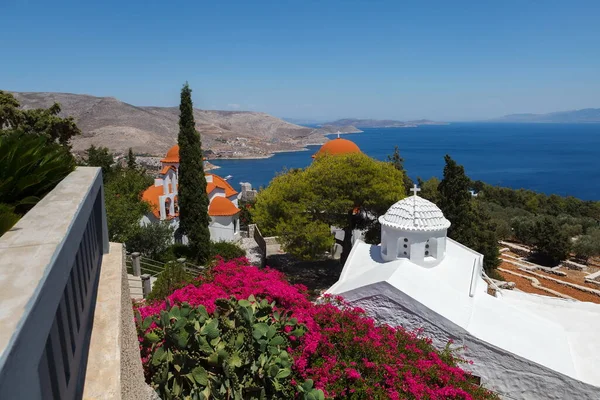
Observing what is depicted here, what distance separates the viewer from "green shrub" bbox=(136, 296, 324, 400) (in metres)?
4.40

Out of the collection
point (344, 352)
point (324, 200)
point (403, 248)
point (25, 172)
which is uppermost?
point (25, 172)

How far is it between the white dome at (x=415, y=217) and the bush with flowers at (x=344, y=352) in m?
3.49

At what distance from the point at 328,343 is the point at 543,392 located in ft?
15.3

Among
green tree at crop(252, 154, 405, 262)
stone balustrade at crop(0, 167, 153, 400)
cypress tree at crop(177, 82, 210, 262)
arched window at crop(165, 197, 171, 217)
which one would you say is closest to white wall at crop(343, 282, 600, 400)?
green tree at crop(252, 154, 405, 262)

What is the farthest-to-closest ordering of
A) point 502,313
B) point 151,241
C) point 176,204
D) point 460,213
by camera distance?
point 176,204 < point 151,241 < point 460,213 < point 502,313

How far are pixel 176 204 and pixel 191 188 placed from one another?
466 cm

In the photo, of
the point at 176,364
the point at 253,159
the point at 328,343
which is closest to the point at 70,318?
the point at 176,364

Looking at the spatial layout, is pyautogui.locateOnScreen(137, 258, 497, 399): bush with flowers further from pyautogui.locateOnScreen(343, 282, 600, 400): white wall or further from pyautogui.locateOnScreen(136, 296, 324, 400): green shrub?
pyautogui.locateOnScreen(343, 282, 600, 400): white wall

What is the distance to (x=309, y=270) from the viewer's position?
17500 millimetres

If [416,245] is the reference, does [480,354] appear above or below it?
below

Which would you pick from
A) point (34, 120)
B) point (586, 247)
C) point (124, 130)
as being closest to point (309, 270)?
point (586, 247)

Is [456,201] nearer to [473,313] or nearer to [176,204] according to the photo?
[473,313]

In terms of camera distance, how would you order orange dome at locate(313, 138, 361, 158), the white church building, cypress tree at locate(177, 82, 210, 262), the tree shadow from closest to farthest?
the white church building
the tree shadow
cypress tree at locate(177, 82, 210, 262)
orange dome at locate(313, 138, 361, 158)

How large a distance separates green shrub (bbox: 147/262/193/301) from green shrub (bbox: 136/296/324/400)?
373 cm
